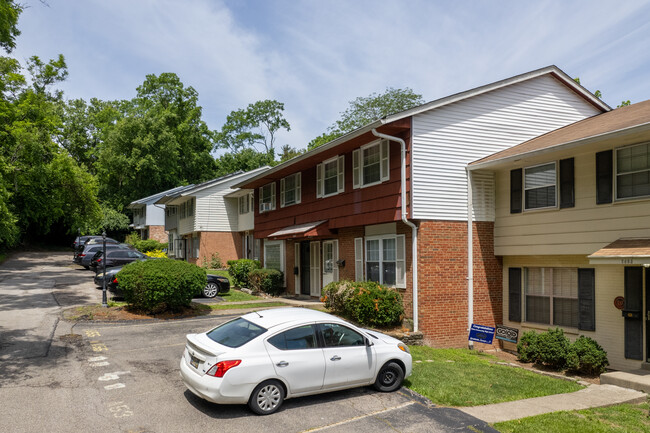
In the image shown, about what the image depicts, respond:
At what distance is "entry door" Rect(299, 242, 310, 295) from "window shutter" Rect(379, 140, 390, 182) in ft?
23.6

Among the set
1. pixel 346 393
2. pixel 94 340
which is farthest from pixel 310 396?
pixel 94 340

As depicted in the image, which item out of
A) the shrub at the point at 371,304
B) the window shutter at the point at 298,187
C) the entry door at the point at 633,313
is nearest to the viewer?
the entry door at the point at 633,313

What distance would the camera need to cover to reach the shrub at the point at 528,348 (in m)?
12.3

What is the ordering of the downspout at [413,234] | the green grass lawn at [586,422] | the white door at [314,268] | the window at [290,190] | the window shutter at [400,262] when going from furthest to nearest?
the window at [290,190] → the white door at [314,268] → the window shutter at [400,262] → the downspout at [413,234] → the green grass lawn at [586,422]

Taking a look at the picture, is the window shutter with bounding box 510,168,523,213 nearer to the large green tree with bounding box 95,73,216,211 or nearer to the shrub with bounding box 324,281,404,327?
the shrub with bounding box 324,281,404,327

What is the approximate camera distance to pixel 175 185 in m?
55.5

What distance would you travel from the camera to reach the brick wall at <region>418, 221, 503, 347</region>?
1366 cm

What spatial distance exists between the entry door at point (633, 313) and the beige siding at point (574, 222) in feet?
3.16

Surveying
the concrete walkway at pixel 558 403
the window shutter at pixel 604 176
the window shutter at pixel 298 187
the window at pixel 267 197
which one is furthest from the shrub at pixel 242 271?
the concrete walkway at pixel 558 403

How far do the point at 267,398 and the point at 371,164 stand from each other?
9827mm

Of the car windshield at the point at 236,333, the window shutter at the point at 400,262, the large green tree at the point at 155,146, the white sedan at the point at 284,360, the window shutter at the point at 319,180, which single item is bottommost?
the white sedan at the point at 284,360

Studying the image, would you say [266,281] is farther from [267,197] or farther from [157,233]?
[157,233]

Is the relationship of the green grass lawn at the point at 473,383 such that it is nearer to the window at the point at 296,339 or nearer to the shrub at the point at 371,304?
the shrub at the point at 371,304

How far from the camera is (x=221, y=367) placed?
686 centimetres
